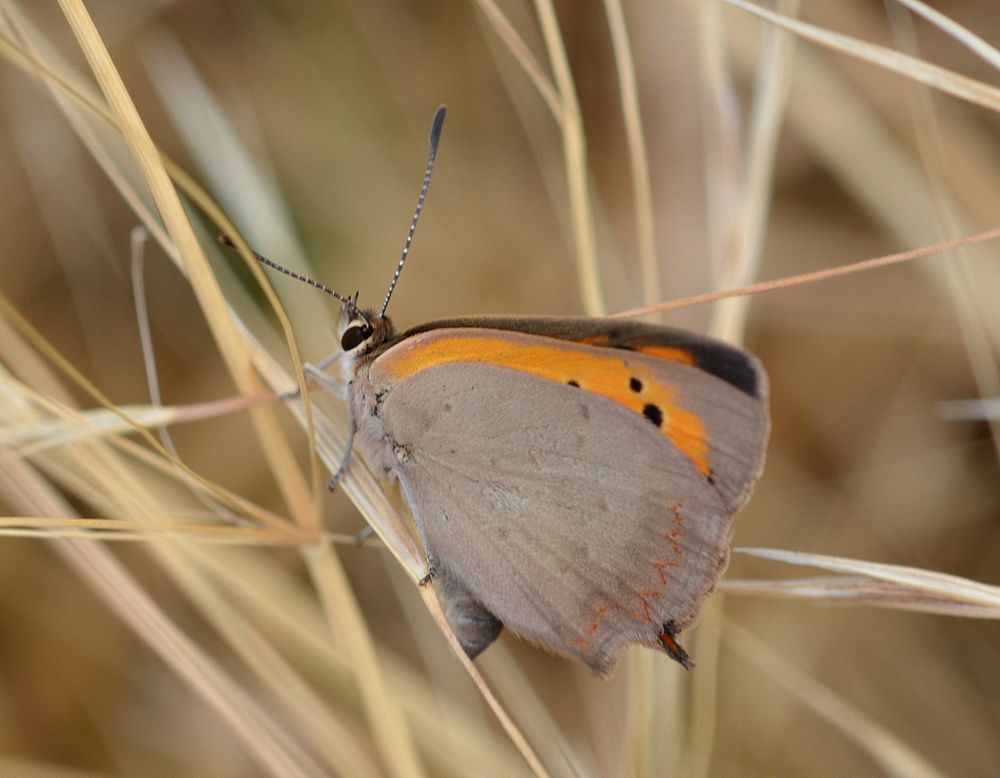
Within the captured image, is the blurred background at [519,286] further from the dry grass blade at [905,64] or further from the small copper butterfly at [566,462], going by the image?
the dry grass blade at [905,64]

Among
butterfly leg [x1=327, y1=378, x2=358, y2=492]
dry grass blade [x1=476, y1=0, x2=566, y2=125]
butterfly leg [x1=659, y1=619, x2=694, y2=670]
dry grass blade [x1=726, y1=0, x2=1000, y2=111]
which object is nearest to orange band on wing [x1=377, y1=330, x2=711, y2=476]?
butterfly leg [x1=327, y1=378, x2=358, y2=492]

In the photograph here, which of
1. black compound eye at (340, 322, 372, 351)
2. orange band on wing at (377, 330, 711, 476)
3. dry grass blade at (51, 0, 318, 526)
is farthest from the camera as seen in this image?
black compound eye at (340, 322, 372, 351)

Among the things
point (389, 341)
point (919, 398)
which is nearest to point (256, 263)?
point (389, 341)

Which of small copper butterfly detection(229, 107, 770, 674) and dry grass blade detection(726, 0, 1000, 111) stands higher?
dry grass blade detection(726, 0, 1000, 111)

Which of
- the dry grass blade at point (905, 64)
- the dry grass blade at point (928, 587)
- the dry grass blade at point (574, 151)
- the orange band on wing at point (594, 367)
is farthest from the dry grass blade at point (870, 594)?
the dry grass blade at point (905, 64)

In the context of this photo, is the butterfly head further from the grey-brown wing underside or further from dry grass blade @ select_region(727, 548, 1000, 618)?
dry grass blade @ select_region(727, 548, 1000, 618)

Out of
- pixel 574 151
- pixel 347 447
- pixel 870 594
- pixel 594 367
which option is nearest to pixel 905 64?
pixel 574 151

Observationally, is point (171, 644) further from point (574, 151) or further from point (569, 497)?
point (574, 151)
